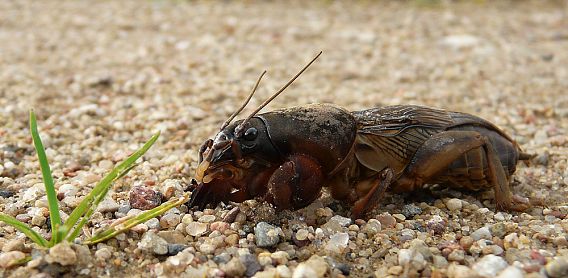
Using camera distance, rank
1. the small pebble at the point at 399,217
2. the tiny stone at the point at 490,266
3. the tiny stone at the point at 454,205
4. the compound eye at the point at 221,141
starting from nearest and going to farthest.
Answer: the tiny stone at the point at 490,266
the compound eye at the point at 221,141
the small pebble at the point at 399,217
the tiny stone at the point at 454,205

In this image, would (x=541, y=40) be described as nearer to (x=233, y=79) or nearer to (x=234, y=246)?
(x=233, y=79)

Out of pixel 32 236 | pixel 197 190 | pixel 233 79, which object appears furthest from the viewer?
pixel 233 79

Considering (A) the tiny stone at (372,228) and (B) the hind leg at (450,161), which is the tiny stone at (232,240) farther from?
(B) the hind leg at (450,161)

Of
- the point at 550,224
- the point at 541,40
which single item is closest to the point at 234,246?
the point at 550,224

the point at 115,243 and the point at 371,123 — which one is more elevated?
the point at 371,123

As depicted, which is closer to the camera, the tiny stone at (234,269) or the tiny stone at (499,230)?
the tiny stone at (234,269)

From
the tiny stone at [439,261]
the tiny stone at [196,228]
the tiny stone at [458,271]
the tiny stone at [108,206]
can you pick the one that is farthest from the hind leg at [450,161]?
the tiny stone at [108,206]

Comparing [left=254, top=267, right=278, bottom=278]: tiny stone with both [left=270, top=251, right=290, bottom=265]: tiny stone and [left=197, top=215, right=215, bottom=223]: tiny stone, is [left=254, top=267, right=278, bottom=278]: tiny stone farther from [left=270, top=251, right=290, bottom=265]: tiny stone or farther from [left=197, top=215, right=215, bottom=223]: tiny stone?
[left=197, top=215, right=215, bottom=223]: tiny stone
